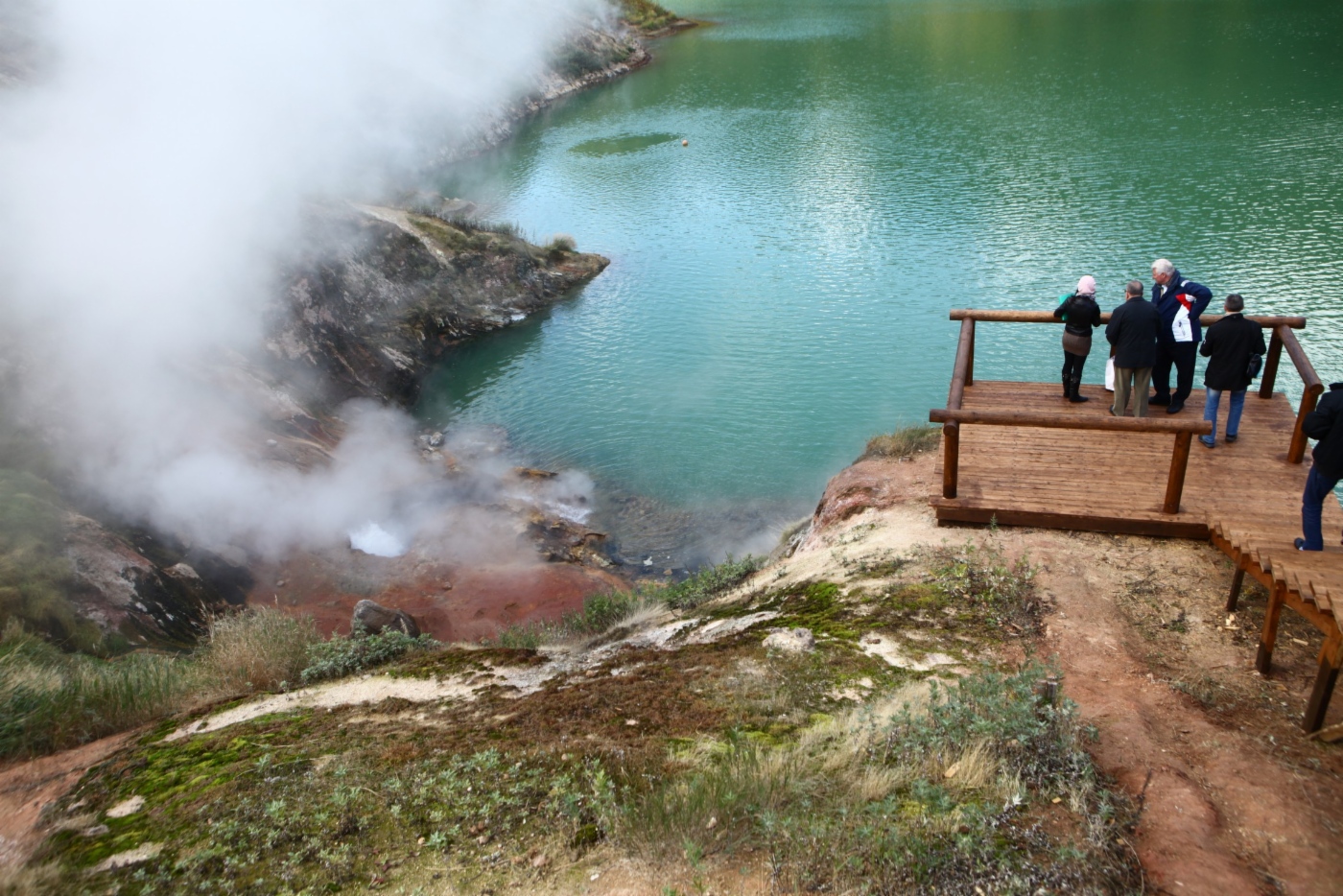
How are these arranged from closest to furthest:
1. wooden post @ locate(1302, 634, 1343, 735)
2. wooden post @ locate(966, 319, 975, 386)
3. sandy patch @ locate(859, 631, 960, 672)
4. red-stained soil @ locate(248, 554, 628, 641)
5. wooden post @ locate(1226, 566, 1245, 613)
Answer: wooden post @ locate(1302, 634, 1343, 735)
sandy patch @ locate(859, 631, 960, 672)
wooden post @ locate(1226, 566, 1245, 613)
wooden post @ locate(966, 319, 975, 386)
red-stained soil @ locate(248, 554, 628, 641)

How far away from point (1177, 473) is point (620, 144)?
143 feet

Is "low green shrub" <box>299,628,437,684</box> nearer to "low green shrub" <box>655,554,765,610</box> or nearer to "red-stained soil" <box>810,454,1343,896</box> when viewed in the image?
"low green shrub" <box>655,554,765,610</box>

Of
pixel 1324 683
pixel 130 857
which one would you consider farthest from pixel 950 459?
pixel 130 857

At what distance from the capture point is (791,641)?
8.03 meters

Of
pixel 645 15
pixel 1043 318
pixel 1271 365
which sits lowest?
pixel 1271 365

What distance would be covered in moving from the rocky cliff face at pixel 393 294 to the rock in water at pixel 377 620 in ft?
38.4

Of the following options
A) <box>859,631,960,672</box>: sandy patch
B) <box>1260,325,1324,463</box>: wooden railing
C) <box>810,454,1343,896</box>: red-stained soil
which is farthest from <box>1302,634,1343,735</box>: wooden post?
<box>1260,325,1324,463</box>: wooden railing

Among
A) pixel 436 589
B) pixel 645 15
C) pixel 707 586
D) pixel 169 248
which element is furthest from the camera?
pixel 645 15

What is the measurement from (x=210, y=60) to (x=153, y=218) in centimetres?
1286

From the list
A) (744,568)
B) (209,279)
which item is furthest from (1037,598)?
(209,279)

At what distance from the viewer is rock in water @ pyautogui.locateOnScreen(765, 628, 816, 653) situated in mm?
7918

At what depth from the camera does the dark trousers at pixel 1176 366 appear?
412 inches

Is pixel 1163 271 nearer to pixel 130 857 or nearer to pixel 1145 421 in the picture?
pixel 1145 421

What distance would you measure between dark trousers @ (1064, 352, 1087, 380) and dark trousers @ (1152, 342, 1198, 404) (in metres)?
0.82
